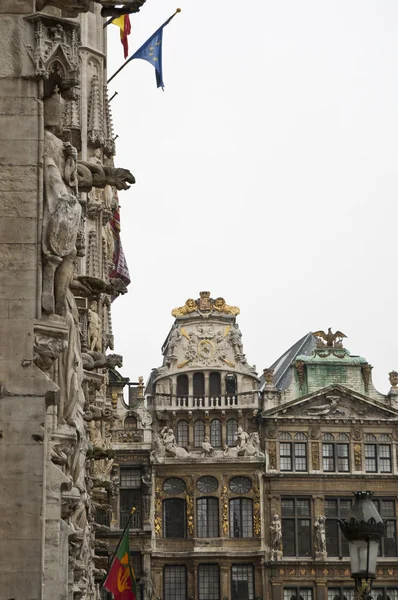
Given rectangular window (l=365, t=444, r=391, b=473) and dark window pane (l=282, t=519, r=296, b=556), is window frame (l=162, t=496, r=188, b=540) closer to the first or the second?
dark window pane (l=282, t=519, r=296, b=556)

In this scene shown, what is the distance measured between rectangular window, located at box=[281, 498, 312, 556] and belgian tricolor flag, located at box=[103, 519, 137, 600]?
36354 millimetres

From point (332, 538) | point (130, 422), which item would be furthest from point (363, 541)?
point (130, 422)

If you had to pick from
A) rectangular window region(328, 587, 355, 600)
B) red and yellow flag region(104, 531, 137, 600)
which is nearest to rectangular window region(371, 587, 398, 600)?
rectangular window region(328, 587, 355, 600)

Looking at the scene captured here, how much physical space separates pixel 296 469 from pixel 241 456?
11.3ft

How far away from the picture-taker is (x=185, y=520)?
270ft

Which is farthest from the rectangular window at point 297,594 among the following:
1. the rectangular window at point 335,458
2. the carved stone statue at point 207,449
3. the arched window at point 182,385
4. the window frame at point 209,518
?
the arched window at point 182,385

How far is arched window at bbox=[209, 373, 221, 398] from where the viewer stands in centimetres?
8394

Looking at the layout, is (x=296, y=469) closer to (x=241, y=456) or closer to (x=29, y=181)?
(x=241, y=456)

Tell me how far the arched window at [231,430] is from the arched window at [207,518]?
3610 millimetres

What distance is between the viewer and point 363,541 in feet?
78.0

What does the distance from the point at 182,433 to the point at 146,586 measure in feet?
31.2

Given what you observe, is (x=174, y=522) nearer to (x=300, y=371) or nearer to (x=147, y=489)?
(x=147, y=489)

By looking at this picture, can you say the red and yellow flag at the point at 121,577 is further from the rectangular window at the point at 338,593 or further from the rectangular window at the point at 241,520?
the rectangular window at the point at 338,593

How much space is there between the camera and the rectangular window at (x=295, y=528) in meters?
82.5
